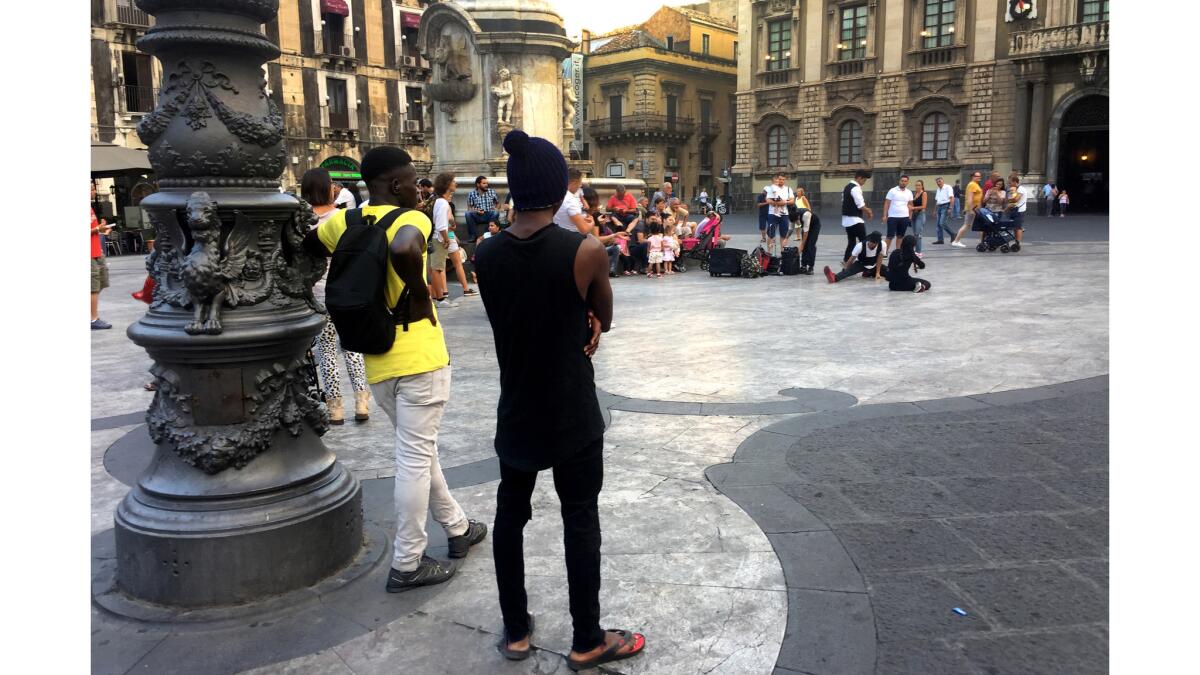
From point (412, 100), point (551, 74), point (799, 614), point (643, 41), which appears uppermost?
point (643, 41)

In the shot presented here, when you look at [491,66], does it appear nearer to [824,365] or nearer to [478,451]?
[824,365]

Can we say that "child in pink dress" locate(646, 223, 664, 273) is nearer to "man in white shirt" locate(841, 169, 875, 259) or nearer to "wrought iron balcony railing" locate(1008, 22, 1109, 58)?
"man in white shirt" locate(841, 169, 875, 259)

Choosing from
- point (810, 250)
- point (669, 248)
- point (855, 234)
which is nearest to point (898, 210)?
point (855, 234)

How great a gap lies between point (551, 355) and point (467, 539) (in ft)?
4.44

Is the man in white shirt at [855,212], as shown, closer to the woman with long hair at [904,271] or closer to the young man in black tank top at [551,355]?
the woman with long hair at [904,271]

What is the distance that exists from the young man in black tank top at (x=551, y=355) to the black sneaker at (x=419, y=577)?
2.31ft

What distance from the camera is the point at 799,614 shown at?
311cm

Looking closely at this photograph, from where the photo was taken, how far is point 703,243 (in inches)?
666

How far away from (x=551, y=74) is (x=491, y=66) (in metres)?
1.15

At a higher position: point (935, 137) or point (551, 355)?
point (935, 137)

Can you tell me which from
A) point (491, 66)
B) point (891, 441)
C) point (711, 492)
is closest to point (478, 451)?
point (711, 492)

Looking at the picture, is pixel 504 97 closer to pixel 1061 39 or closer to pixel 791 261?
pixel 791 261

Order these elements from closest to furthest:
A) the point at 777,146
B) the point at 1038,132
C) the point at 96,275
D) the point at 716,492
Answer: the point at 716,492, the point at 96,275, the point at 1038,132, the point at 777,146

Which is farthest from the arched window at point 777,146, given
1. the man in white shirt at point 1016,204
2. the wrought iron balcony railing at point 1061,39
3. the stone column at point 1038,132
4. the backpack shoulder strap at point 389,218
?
the backpack shoulder strap at point 389,218
